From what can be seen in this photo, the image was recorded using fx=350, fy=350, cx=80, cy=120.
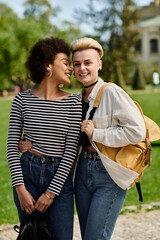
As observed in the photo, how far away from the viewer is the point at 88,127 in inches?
98.0

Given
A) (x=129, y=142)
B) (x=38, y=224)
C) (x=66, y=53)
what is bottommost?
(x=38, y=224)

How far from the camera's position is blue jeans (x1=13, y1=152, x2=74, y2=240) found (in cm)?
256

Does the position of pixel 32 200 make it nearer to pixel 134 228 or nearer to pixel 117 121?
pixel 117 121

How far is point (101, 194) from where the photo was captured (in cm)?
255

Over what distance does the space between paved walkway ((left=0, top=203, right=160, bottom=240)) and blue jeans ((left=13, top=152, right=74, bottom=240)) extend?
2.04m

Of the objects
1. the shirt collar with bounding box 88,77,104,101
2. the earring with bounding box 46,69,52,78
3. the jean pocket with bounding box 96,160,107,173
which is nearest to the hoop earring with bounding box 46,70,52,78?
the earring with bounding box 46,69,52,78

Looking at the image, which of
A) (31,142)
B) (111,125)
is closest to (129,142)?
(111,125)

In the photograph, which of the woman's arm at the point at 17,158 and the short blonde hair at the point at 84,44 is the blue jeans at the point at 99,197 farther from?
the short blonde hair at the point at 84,44

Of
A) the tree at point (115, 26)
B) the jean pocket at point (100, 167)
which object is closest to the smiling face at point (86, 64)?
the jean pocket at point (100, 167)

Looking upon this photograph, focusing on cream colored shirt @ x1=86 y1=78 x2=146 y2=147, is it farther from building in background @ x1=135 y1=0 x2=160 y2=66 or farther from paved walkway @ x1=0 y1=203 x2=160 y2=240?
building in background @ x1=135 y1=0 x2=160 y2=66

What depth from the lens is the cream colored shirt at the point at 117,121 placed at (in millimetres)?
2451

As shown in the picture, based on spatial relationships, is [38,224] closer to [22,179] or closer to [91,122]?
[22,179]

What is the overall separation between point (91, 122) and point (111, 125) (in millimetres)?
149

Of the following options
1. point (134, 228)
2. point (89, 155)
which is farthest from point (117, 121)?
point (134, 228)
